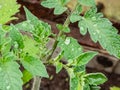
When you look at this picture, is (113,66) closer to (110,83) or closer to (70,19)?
(110,83)

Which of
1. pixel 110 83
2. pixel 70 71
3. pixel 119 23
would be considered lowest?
pixel 110 83

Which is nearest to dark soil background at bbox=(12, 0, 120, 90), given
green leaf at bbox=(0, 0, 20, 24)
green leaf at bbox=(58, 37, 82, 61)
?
green leaf at bbox=(0, 0, 20, 24)

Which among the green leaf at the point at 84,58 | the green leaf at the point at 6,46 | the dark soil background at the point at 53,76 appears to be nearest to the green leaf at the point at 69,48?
the green leaf at the point at 84,58

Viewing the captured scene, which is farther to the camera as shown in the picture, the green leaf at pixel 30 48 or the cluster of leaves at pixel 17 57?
the green leaf at pixel 30 48

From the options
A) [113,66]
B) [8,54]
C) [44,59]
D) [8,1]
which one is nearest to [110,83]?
[113,66]

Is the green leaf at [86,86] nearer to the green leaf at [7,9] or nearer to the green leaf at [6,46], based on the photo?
the green leaf at [6,46]

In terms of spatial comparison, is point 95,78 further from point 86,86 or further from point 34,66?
point 34,66

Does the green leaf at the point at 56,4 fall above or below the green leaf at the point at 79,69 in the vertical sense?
above
